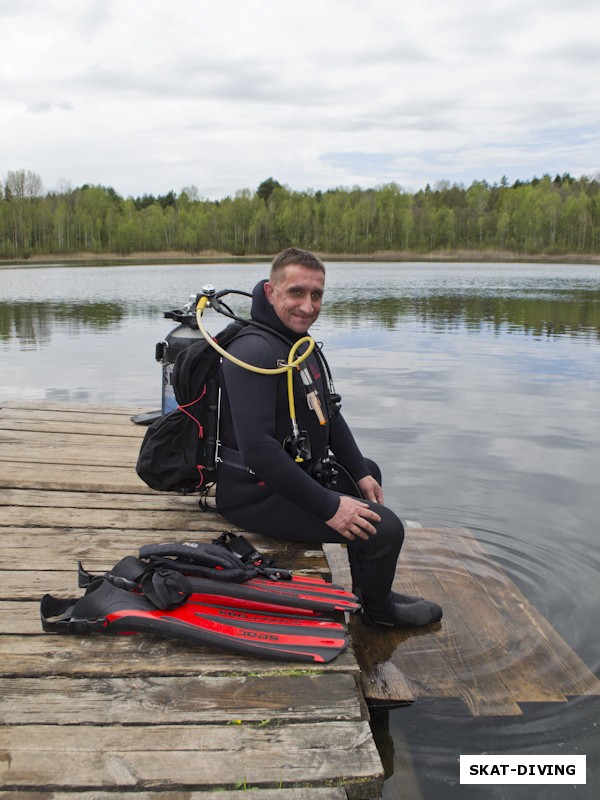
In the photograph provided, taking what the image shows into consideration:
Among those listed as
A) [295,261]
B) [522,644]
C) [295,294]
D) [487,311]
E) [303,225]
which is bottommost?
[522,644]

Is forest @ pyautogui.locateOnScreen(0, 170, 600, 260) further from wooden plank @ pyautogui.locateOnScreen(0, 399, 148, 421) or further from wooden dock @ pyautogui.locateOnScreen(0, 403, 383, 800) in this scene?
wooden dock @ pyautogui.locateOnScreen(0, 403, 383, 800)

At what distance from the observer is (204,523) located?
3.83m

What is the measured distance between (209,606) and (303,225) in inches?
4008

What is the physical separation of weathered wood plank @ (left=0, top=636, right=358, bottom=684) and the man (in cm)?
62

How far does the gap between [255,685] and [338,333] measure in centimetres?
1573

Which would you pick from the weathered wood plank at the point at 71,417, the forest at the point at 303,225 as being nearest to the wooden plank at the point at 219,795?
the weathered wood plank at the point at 71,417

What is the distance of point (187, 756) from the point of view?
2027mm

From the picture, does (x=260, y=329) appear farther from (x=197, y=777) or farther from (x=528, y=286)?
(x=528, y=286)

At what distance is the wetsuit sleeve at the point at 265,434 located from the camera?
→ 3.00 m

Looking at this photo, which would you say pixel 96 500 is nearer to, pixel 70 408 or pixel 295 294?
pixel 295 294

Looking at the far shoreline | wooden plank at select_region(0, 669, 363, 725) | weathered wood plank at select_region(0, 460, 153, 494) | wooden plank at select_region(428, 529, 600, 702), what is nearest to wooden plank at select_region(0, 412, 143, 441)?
weathered wood plank at select_region(0, 460, 153, 494)

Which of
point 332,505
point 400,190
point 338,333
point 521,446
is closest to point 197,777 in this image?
point 332,505

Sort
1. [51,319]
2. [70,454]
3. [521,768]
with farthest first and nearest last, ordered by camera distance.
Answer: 1. [51,319]
2. [70,454]
3. [521,768]

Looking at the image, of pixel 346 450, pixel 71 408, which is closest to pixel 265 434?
pixel 346 450
